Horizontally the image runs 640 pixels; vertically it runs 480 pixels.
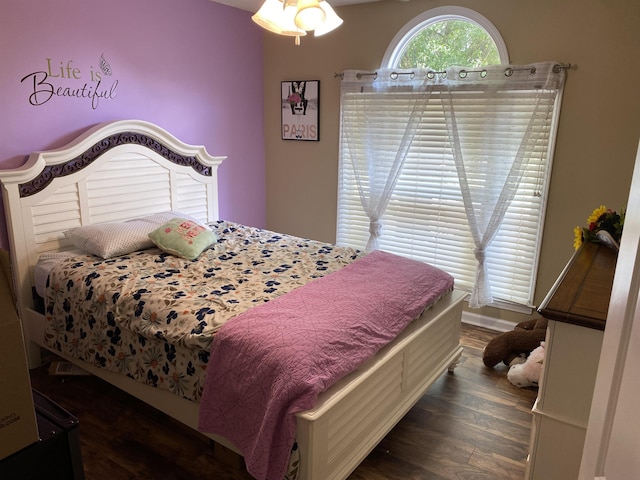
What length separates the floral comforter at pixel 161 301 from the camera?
7.07 feet

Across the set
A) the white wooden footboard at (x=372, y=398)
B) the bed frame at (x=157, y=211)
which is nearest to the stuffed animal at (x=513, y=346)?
the bed frame at (x=157, y=211)

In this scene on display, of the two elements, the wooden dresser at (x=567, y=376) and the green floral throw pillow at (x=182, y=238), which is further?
the green floral throw pillow at (x=182, y=238)

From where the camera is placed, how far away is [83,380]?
114 inches

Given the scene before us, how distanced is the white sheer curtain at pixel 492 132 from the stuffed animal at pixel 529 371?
74 cm

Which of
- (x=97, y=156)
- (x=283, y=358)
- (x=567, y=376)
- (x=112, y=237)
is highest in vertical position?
(x=97, y=156)

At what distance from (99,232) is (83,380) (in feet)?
2.89

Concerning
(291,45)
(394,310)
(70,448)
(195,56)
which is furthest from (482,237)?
(70,448)

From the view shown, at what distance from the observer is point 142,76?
3.47 meters

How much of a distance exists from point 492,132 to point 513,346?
147 centimetres

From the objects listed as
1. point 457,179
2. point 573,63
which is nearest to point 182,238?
point 457,179

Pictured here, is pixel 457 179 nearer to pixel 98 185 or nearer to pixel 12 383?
pixel 98 185

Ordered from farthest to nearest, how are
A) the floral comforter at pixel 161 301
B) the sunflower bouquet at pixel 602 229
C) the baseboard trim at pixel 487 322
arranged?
1. the baseboard trim at pixel 487 322
2. the sunflower bouquet at pixel 602 229
3. the floral comforter at pixel 161 301

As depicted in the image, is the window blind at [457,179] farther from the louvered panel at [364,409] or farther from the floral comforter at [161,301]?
the louvered panel at [364,409]

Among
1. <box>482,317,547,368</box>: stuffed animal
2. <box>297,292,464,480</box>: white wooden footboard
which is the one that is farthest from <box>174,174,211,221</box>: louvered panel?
<box>482,317,547,368</box>: stuffed animal
